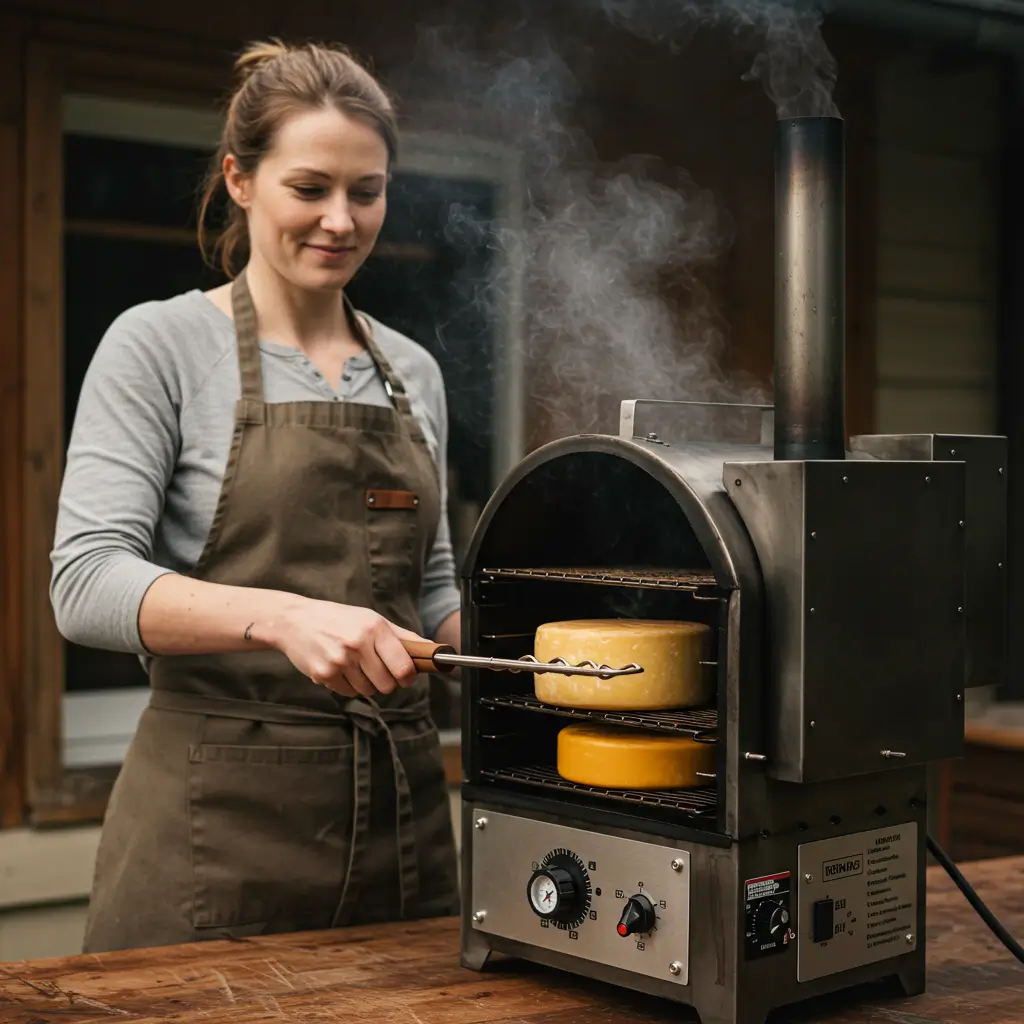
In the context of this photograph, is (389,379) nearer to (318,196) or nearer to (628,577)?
(318,196)

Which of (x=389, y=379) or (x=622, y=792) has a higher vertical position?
(x=389, y=379)

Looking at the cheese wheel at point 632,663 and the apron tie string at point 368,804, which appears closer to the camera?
the cheese wheel at point 632,663

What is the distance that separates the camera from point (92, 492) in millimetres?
1985

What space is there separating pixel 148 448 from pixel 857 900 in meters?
1.14

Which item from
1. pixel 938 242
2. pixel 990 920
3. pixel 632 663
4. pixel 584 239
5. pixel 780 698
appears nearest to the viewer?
pixel 780 698

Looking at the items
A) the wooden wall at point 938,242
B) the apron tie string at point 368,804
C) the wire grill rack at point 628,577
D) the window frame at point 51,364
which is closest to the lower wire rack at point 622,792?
the wire grill rack at point 628,577

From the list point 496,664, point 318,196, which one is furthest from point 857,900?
point 318,196

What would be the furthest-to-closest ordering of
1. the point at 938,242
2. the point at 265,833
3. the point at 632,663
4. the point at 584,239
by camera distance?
the point at 938,242 → the point at 584,239 → the point at 265,833 → the point at 632,663

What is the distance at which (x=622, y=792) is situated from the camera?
1.58m

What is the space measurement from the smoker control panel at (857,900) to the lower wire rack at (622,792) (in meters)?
0.12

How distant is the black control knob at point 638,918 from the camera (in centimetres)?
153

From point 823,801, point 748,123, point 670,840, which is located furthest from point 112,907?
point 748,123

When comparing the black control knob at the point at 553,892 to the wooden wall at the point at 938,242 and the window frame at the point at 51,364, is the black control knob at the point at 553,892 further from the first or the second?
the wooden wall at the point at 938,242

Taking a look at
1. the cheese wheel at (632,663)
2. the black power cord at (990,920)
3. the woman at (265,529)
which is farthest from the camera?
the woman at (265,529)
